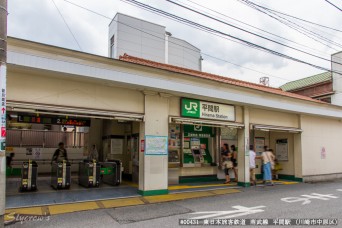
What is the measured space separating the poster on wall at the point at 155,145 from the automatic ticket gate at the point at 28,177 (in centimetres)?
390

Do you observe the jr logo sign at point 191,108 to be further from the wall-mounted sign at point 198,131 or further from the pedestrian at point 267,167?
the pedestrian at point 267,167

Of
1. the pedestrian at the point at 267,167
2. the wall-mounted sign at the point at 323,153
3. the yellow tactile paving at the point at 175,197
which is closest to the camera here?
the yellow tactile paving at the point at 175,197

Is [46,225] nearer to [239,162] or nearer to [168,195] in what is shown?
[168,195]

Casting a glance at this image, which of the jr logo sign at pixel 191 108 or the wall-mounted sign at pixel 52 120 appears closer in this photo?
the jr logo sign at pixel 191 108

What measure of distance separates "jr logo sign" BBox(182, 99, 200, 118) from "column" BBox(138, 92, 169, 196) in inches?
28.1

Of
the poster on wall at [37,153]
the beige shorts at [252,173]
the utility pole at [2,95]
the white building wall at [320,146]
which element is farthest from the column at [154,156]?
the white building wall at [320,146]

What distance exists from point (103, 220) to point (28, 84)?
4.07 meters

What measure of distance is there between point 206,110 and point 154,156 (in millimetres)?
2798

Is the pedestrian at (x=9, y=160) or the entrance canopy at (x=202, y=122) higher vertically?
the entrance canopy at (x=202, y=122)

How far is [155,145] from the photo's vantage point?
962cm

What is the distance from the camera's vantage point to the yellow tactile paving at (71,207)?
7.32 meters

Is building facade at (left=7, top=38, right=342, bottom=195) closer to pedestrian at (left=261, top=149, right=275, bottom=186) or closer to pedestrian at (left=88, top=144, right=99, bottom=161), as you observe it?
pedestrian at (left=88, top=144, right=99, bottom=161)

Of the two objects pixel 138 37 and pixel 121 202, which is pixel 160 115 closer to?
pixel 121 202

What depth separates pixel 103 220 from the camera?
21.9 ft
